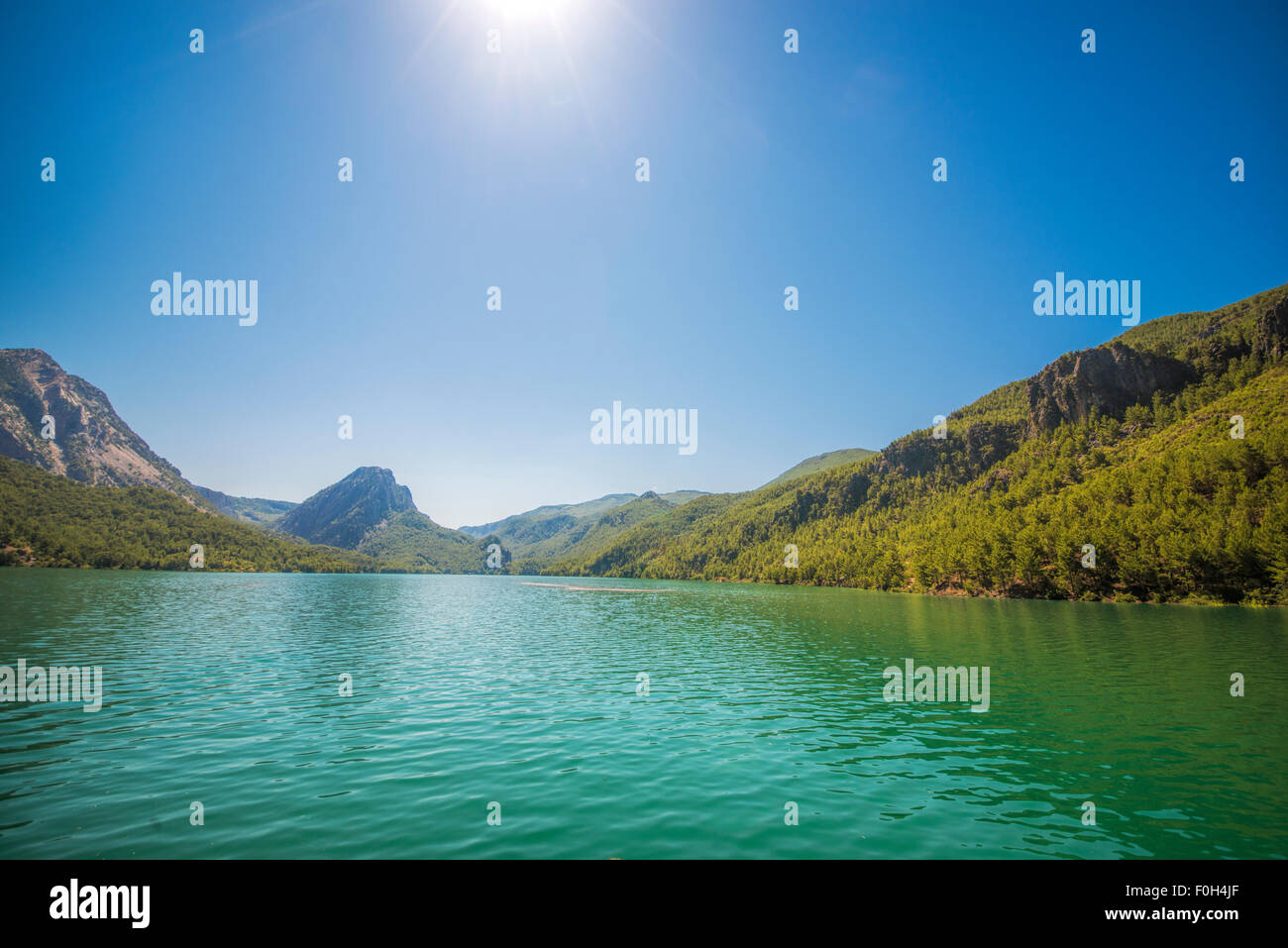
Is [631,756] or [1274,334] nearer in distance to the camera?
[631,756]

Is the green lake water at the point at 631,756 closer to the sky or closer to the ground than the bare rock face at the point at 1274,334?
closer to the ground

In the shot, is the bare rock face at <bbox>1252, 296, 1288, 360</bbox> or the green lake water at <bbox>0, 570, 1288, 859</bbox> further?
the bare rock face at <bbox>1252, 296, 1288, 360</bbox>

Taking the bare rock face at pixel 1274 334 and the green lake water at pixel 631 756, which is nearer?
the green lake water at pixel 631 756

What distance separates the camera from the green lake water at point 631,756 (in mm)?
12648

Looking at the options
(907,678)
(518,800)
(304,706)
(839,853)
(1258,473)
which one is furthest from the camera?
(1258,473)

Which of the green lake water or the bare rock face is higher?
the bare rock face

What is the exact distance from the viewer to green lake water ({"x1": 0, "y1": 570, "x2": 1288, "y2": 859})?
12.6 metres

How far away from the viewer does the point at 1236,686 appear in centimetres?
3000

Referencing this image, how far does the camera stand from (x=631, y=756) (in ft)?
61.5

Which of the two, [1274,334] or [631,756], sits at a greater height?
[1274,334]
